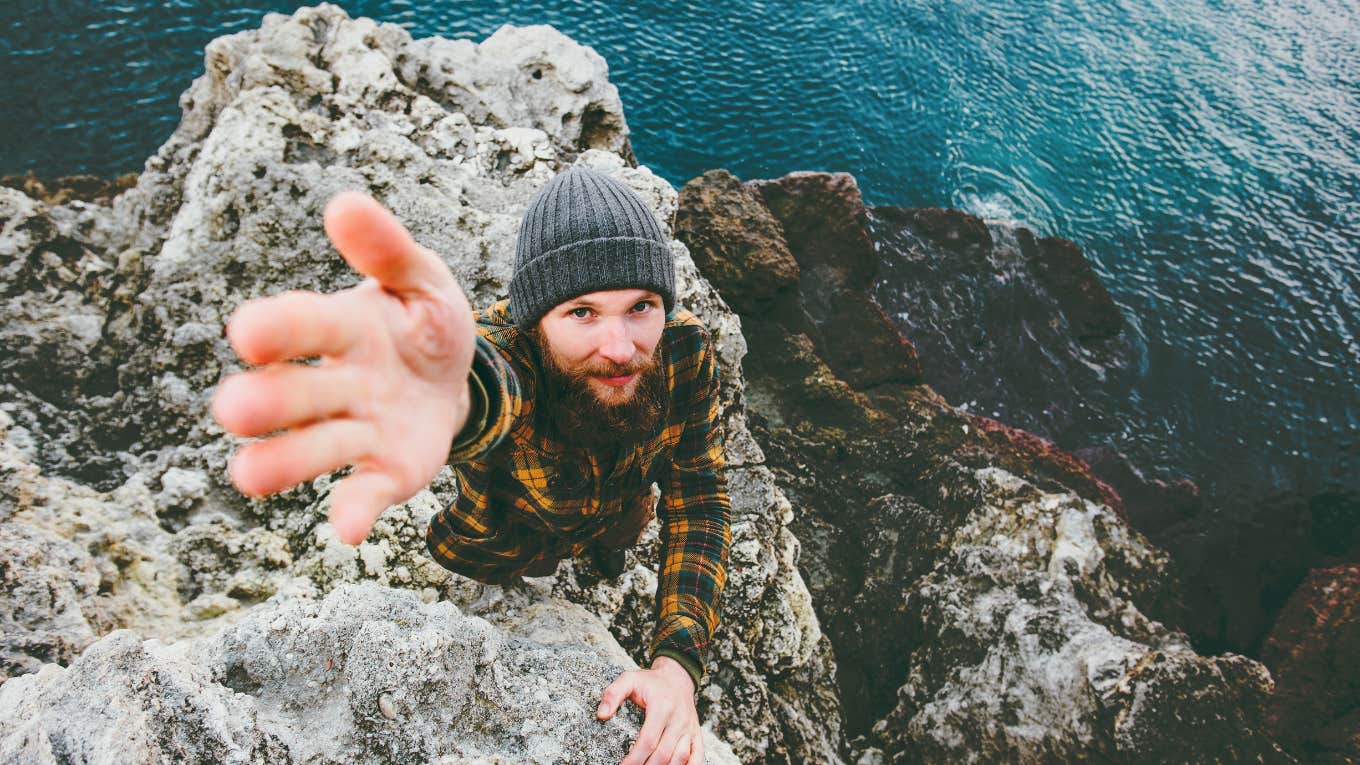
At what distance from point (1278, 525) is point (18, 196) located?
1560 cm

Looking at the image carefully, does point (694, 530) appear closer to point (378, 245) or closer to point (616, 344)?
point (616, 344)

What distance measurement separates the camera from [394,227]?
1158 mm

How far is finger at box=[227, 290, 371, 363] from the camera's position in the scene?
101cm

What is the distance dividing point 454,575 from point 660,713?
4.89ft

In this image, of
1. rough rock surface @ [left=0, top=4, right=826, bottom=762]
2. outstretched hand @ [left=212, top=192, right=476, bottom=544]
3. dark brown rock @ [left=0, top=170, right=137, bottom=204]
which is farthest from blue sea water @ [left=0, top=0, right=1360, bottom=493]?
outstretched hand @ [left=212, top=192, right=476, bottom=544]

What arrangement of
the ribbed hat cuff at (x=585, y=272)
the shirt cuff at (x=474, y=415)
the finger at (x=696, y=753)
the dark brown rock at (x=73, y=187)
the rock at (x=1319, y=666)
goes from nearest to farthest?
1. the shirt cuff at (x=474, y=415)
2. the ribbed hat cuff at (x=585, y=272)
3. the finger at (x=696, y=753)
4. the rock at (x=1319, y=666)
5. the dark brown rock at (x=73, y=187)

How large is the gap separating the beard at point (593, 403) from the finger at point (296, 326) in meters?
0.95

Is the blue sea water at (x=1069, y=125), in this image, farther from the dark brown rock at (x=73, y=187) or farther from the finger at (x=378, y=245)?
the finger at (x=378, y=245)

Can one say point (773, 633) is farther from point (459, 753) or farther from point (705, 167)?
point (705, 167)

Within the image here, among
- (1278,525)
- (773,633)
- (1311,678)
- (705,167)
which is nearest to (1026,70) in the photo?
(705,167)

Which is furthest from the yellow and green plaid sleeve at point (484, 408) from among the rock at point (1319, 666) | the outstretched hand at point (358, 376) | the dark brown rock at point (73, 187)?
the dark brown rock at point (73, 187)

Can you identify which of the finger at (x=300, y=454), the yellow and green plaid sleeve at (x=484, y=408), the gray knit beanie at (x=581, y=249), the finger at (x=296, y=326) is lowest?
the yellow and green plaid sleeve at (x=484, y=408)

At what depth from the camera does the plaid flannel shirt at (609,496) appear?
2271mm

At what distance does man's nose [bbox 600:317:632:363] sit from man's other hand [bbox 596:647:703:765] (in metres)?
1.15
